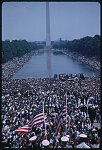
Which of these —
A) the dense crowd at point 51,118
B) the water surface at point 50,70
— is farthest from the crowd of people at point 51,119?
the water surface at point 50,70

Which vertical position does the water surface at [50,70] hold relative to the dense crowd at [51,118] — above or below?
above

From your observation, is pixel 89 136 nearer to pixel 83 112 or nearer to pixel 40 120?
pixel 40 120

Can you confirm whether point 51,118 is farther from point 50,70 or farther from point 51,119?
point 50,70

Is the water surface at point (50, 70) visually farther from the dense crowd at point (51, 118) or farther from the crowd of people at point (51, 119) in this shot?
the crowd of people at point (51, 119)

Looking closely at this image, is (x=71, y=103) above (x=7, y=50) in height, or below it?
below

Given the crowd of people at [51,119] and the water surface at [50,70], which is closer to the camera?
the crowd of people at [51,119]

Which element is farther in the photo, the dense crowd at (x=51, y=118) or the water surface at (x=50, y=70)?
the water surface at (x=50, y=70)

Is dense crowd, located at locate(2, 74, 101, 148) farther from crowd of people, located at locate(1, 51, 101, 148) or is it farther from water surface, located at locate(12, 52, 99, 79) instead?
water surface, located at locate(12, 52, 99, 79)

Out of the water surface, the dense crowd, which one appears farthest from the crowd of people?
the water surface

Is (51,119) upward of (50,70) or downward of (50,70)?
downward

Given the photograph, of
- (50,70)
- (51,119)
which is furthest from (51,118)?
(50,70)

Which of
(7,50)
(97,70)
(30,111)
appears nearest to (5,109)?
(30,111)
